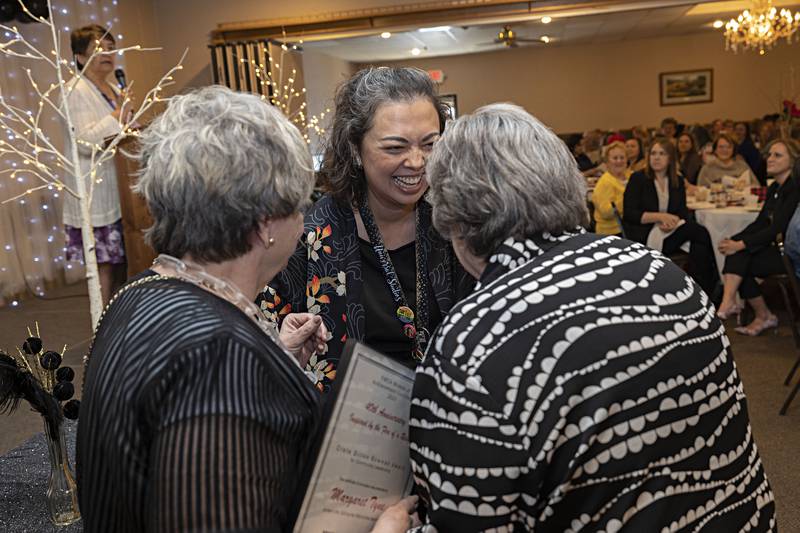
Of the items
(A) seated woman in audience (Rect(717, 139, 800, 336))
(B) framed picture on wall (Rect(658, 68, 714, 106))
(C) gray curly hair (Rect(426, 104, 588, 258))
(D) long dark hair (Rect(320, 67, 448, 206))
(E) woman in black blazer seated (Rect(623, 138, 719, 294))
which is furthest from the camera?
(B) framed picture on wall (Rect(658, 68, 714, 106))

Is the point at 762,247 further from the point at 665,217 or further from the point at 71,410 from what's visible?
the point at 71,410

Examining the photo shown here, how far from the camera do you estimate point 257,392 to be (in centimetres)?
86

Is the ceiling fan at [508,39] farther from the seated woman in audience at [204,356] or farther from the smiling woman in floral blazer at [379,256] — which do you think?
the seated woman in audience at [204,356]

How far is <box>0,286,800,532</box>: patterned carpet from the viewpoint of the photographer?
3109 mm

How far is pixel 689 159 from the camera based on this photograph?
8.68 meters

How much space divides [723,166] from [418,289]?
6.49 m

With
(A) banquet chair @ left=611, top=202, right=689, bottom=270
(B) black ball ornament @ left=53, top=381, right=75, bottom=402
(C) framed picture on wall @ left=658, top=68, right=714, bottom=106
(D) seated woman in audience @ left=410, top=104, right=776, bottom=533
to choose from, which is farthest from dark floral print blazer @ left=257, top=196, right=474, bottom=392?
(C) framed picture on wall @ left=658, top=68, right=714, bottom=106

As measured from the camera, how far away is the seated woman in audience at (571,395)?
39.2 inches

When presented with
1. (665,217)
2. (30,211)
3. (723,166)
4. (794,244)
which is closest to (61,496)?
(794,244)

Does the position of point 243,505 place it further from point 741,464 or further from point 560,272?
point 741,464

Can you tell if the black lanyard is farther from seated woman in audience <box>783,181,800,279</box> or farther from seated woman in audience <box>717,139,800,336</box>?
seated woman in audience <box>717,139,800,336</box>

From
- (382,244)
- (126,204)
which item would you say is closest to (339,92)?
(382,244)

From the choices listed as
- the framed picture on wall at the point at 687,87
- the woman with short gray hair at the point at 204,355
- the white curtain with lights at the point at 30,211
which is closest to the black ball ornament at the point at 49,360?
the woman with short gray hair at the point at 204,355

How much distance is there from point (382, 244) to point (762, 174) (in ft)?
24.1
